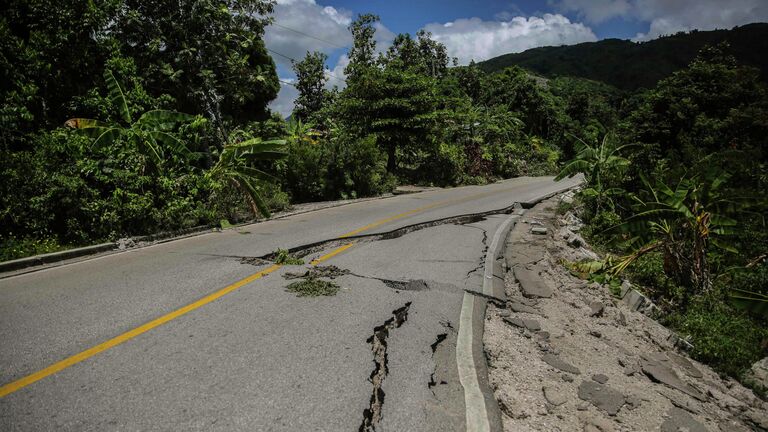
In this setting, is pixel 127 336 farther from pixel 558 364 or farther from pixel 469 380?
pixel 558 364

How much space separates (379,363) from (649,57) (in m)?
204

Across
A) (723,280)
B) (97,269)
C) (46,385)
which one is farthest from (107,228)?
(723,280)

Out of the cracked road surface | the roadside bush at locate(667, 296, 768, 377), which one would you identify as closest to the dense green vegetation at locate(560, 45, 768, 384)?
the roadside bush at locate(667, 296, 768, 377)

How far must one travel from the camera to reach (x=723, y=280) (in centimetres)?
858

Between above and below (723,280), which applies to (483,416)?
above

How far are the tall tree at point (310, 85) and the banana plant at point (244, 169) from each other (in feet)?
88.7

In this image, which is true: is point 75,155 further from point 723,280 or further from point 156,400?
point 723,280

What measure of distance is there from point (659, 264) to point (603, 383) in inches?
255

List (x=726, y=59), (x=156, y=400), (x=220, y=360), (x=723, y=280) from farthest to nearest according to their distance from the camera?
(x=726, y=59)
(x=723, y=280)
(x=220, y=360)
(x=156, y=400)

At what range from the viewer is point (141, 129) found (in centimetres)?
1016

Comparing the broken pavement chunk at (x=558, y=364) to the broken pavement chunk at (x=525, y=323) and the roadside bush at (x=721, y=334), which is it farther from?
the roadside bush at (x=721, y=334)

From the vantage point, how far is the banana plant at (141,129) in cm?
940

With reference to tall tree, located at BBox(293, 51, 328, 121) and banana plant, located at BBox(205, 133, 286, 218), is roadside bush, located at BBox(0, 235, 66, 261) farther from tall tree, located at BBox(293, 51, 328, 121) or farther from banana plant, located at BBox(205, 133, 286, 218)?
tall tree, located at BBox(293, 51, 328, 121)

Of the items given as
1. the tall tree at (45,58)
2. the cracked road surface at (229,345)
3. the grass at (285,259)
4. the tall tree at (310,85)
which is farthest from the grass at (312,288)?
the tall tree at (310,85)
